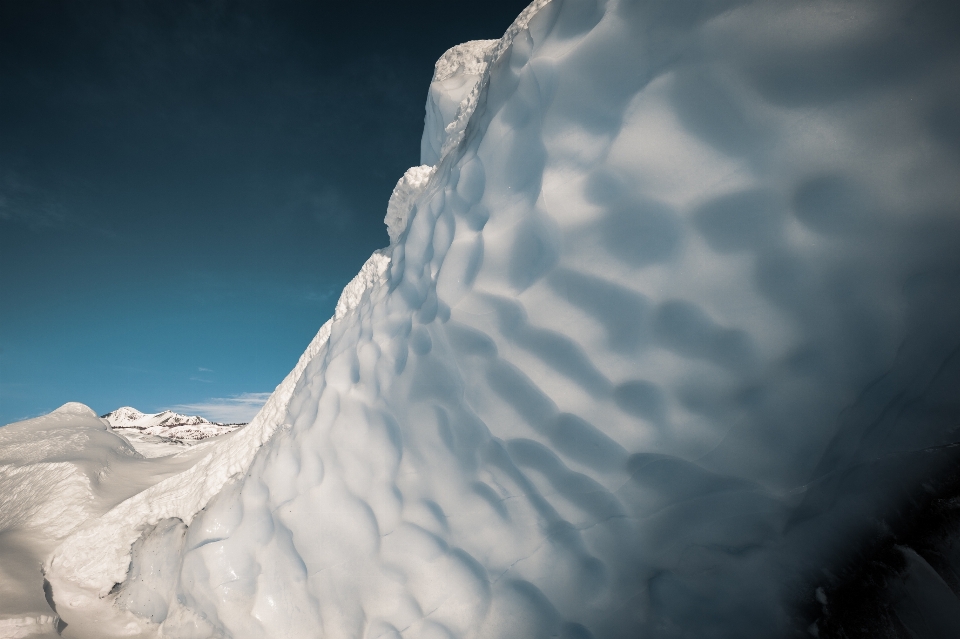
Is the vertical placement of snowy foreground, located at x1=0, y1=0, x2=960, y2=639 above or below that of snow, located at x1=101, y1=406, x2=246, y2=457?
below

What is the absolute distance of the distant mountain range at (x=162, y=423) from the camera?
904cm

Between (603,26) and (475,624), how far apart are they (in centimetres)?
217

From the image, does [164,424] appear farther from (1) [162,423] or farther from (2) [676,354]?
(2) [676,354]

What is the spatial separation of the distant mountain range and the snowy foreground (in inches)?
330

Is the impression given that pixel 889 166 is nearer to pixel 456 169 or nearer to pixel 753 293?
pixel 753 293

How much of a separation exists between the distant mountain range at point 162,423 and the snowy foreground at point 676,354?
27.5 ft

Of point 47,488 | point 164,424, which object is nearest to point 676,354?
point 47,488

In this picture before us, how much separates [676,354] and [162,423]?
1204cm

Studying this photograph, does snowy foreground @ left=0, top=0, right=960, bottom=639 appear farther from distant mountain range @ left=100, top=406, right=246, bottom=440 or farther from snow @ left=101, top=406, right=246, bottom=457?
distant mountain range @ left=100, top=406, right=246, bottom=440

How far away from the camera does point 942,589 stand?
3.80 ft

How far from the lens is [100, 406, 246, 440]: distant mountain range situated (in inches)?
356

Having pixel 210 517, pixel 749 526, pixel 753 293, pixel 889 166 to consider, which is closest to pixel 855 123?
pixel 889 166

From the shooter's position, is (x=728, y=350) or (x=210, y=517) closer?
(x=728, y=350)

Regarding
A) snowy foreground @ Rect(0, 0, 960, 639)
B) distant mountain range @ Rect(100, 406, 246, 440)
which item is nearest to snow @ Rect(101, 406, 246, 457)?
distant mountain range @ Rect(100, 406, 246, 440)
